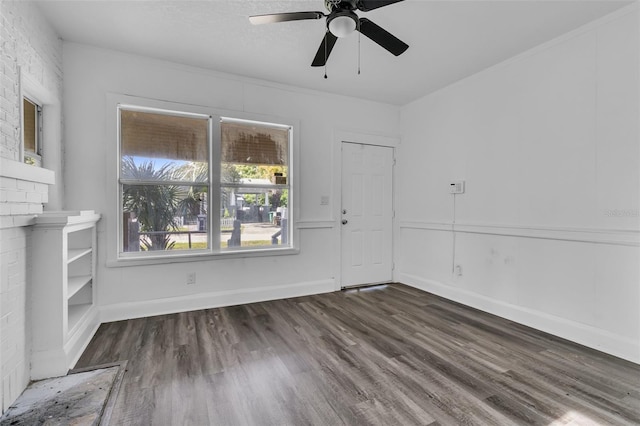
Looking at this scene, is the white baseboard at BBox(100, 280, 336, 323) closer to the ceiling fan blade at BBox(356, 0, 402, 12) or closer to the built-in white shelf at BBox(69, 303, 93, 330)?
the built-in white shelf at BBox(69, 303, 93, 330)

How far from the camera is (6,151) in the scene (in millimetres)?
1943

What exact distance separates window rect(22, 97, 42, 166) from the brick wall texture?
0.40 meters

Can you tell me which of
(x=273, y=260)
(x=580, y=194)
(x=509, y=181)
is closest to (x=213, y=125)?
(x=273, y=260)

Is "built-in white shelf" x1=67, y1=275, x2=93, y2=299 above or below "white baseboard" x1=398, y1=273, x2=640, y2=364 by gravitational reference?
above

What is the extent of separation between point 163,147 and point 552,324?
14.2ft

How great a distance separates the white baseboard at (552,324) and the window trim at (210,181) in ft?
6.84

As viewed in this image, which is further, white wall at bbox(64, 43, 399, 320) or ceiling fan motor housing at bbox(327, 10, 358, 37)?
white wall at bbox(64, 43, 399, 320)

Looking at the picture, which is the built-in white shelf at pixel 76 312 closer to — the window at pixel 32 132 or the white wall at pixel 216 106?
the white wall at pixel 216 106

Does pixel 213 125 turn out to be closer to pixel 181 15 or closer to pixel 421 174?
pixel 181 15

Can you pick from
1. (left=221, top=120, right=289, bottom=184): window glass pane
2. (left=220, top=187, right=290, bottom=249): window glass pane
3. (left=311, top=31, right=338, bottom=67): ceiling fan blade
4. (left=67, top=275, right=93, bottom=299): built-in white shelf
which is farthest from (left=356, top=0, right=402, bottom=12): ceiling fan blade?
(left=67, top=275, right=93, bottom=299): built-in white shelf

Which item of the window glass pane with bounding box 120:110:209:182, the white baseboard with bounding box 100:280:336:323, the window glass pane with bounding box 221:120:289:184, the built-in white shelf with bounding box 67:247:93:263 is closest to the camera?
the built-in white shelf with bounding box 67:247:93:263

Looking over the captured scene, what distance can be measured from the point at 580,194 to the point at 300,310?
2.93m

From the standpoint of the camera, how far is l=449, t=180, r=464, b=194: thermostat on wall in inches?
147

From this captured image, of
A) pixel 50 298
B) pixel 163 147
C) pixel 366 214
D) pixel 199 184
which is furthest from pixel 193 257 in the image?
pixel 366 214
